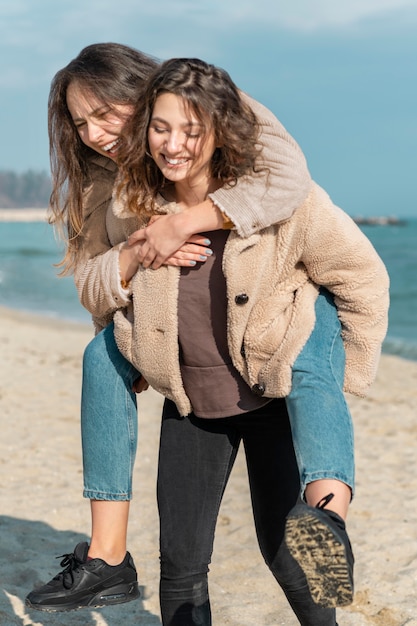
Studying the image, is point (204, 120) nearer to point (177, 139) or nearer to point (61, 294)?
point (177, 139)

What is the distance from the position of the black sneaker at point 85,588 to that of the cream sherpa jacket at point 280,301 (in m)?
0.57

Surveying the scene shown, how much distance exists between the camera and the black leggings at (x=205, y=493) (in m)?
2.79

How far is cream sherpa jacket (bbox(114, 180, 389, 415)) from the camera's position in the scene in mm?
2564

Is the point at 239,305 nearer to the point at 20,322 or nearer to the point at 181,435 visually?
the point at 181,435

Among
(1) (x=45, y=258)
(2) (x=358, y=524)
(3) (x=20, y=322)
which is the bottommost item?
(1) (x=45, y=258)

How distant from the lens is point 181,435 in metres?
2.84

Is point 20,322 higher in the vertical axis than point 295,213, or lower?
lower

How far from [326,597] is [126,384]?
990 millimetres

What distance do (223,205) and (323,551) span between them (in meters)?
1.03

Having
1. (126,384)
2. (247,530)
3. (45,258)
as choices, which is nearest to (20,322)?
(247,530)

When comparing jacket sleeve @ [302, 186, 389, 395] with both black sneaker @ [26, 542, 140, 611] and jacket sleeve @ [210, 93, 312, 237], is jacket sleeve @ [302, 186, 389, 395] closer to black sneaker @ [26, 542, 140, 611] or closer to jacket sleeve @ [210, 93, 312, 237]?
jacket sleeve @ [210, 93, 312, 237]

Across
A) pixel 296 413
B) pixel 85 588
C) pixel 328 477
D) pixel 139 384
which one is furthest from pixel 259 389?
pixel 85 588

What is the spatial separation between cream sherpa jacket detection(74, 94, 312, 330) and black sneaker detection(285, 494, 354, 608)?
2.81 feet

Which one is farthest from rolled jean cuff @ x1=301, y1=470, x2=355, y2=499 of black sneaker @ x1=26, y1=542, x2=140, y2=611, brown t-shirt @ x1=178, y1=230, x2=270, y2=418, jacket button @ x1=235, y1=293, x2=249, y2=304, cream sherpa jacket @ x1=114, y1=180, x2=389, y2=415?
black sneaker @ x1=26, y1=542, x2=140, y2=611
